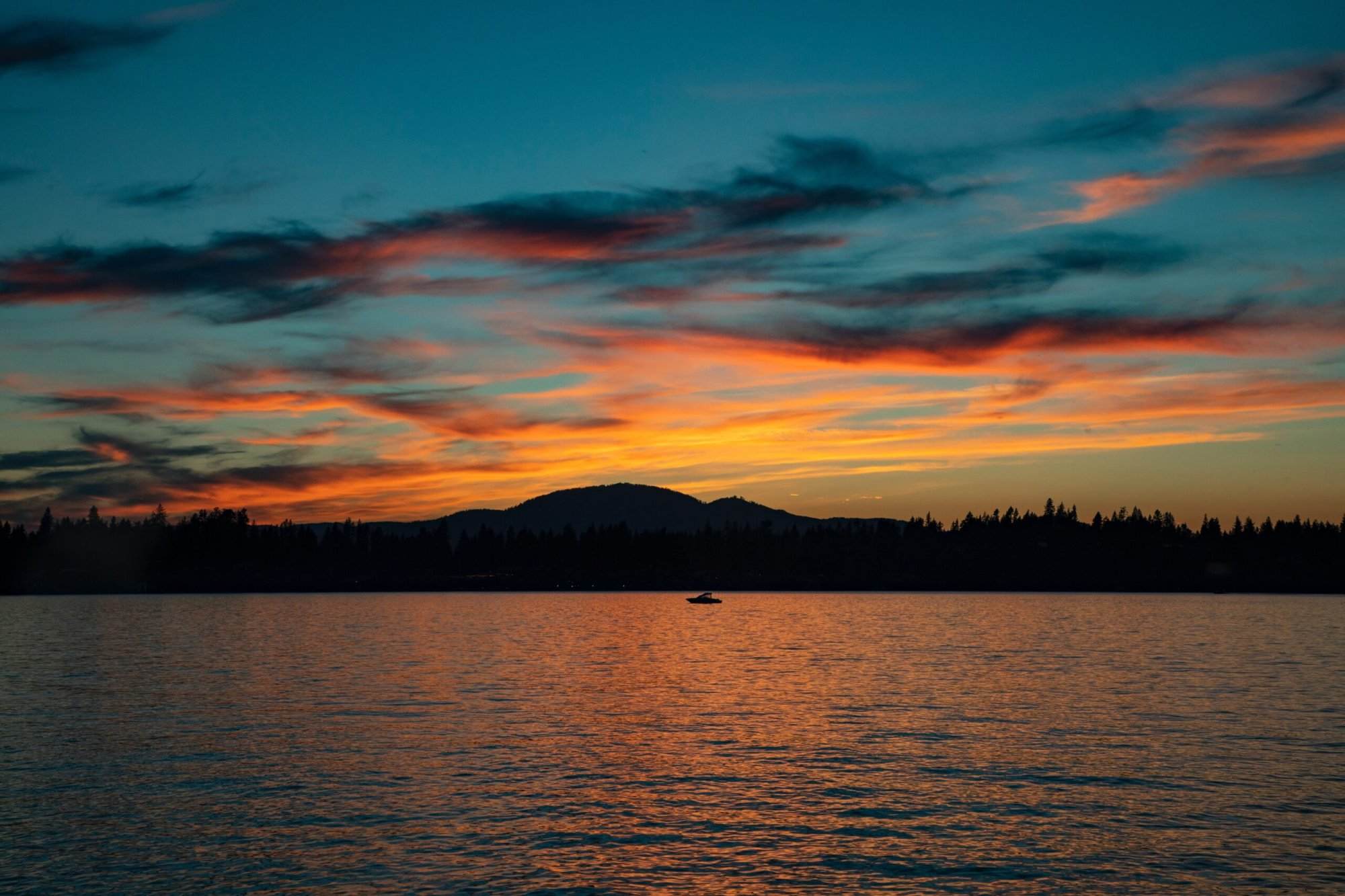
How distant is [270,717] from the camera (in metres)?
62.5

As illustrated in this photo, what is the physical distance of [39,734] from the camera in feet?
185

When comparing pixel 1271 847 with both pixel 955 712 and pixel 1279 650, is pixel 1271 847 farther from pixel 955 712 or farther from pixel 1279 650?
pixel 1279 650

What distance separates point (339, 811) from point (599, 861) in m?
11.8

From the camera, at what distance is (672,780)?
1736 inches

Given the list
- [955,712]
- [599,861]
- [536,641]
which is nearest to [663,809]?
[599,861]

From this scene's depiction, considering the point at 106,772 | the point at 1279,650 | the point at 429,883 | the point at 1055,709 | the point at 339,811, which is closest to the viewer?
the point at 429,883

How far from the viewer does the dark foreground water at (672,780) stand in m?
31.2

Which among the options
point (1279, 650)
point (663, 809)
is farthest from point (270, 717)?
point (1279, 650)

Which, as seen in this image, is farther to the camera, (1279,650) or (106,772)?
(1279,650)

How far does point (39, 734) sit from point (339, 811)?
2809 centimetres

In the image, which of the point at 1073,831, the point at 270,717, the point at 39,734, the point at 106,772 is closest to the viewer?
the point at 1073,831

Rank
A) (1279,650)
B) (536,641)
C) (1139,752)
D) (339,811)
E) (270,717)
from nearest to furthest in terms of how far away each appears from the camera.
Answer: (339,811), (1139,752), (270,717), (1279,650), (536,641)

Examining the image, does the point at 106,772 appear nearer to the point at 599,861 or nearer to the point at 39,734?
the point at 39,734

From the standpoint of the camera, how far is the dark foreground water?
102ft
